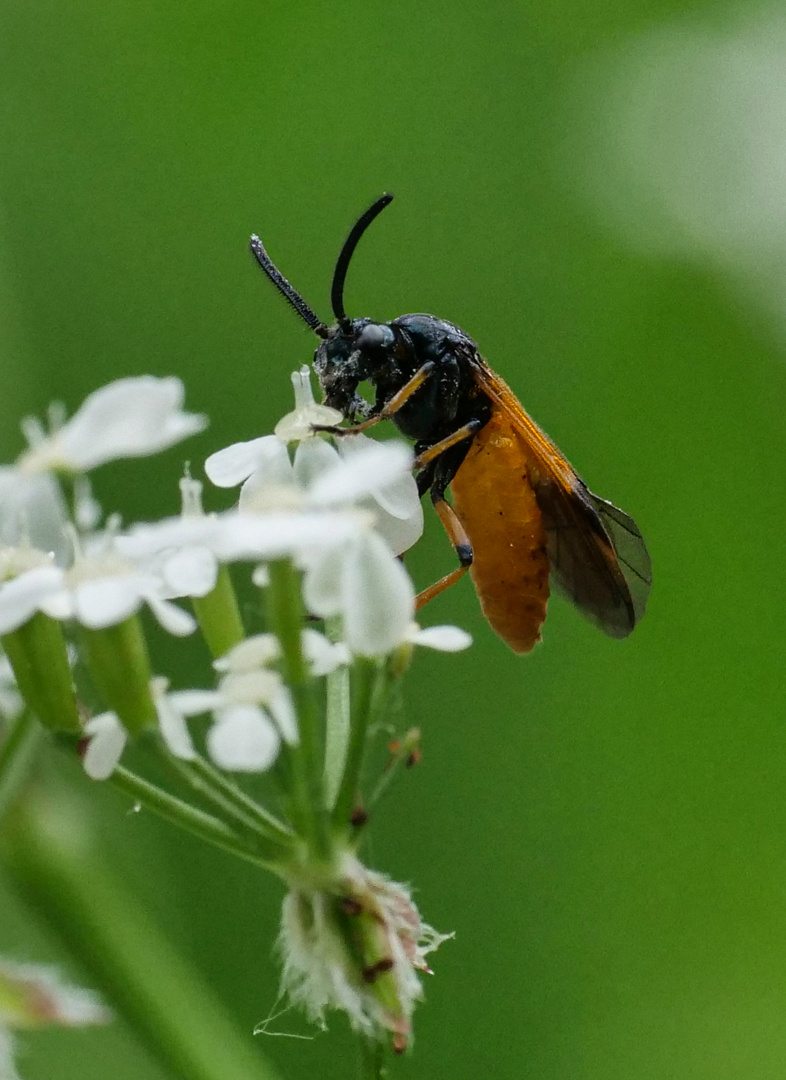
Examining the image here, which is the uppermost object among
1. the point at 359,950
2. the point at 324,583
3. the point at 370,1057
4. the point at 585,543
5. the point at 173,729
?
the point at 324,583

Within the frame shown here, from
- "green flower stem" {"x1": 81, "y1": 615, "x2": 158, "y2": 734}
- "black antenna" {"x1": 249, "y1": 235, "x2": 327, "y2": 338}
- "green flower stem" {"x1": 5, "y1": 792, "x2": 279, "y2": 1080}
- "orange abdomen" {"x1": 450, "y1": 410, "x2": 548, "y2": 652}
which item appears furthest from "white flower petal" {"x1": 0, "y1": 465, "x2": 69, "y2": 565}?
"orange abdomen" {"x1": 450, "y1": 410, "x2": 548, "y2": 652}

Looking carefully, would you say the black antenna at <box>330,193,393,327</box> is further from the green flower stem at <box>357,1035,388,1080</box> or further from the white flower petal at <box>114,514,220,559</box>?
the green flower stem at <box>357,1035,388,1080</box>

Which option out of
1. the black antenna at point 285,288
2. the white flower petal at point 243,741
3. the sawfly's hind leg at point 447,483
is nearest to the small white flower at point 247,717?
the white flower petal at point 243,741

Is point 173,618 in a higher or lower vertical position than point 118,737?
higher

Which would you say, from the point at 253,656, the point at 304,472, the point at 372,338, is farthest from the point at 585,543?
the point at 253,656

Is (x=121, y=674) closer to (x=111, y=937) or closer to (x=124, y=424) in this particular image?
(x=124, y=424)

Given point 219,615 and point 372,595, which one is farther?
point 219,615

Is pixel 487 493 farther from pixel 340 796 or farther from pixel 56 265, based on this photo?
pixel 56 265

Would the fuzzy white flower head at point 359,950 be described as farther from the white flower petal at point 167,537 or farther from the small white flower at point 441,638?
the white flower petal at point 167,537
